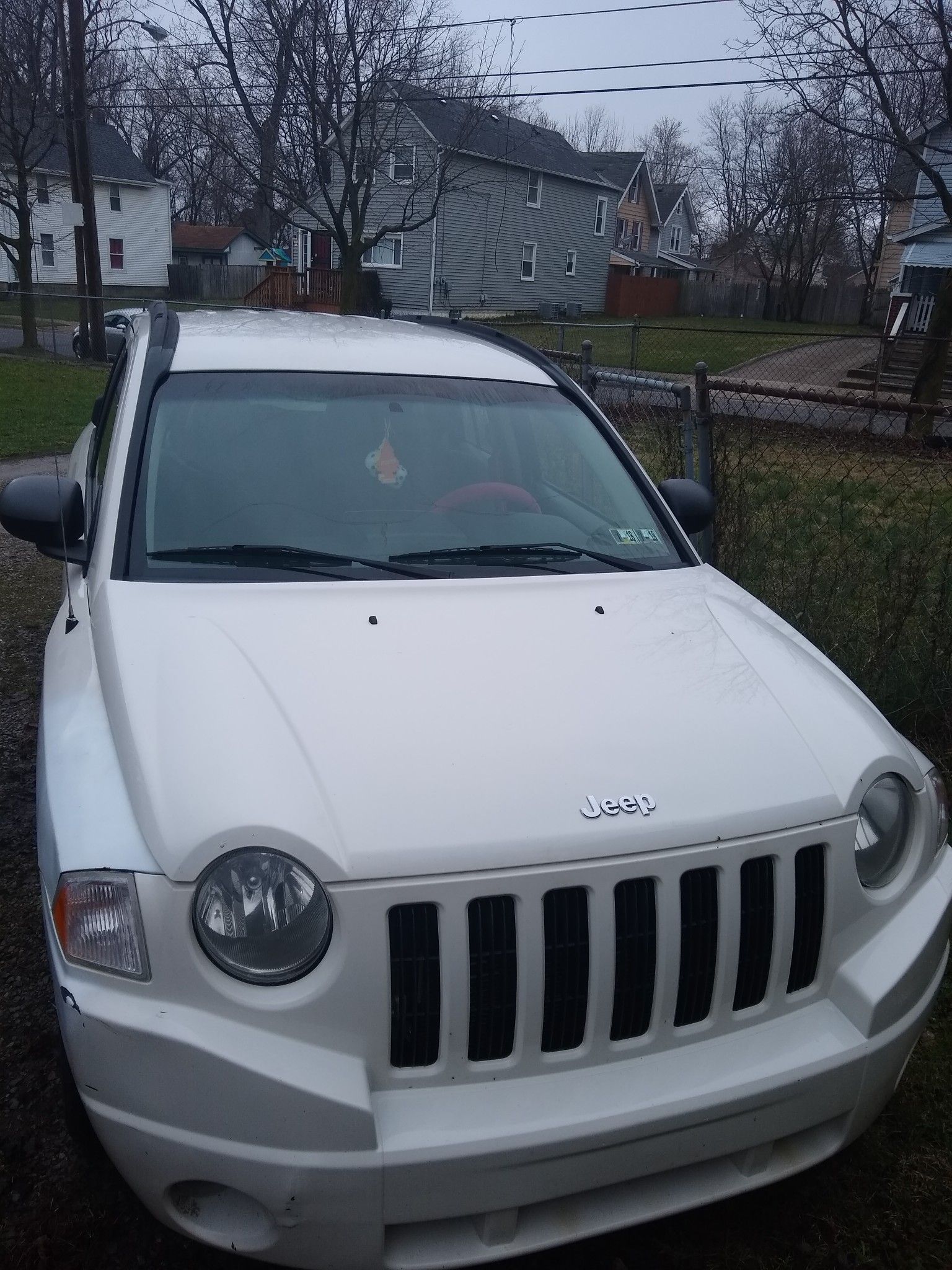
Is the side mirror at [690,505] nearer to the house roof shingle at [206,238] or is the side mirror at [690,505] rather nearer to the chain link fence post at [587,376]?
the chain link fence post at [587,376]

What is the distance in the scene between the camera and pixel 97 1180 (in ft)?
7.82

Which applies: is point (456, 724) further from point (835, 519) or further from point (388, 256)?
point (388, 256)

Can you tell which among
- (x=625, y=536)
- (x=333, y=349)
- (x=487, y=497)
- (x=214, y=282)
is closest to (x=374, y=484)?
(x=487, y=497)

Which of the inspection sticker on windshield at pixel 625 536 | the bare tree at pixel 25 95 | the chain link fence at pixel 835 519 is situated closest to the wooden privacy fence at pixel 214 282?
the bare tree at pixel 25 95

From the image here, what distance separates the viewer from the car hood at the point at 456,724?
1972mm

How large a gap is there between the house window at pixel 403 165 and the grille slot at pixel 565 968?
24.0 m

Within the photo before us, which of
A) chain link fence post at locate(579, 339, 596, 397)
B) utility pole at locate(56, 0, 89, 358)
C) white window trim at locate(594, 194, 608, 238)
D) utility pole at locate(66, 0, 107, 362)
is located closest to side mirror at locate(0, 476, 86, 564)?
chain link fence post at locate(579, 339, 596, 397)

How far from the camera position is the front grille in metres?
1.88

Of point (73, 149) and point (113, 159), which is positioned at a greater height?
point (113, 159)

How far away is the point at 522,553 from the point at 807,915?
4.69 feet

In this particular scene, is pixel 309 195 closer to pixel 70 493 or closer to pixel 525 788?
pixel 70 493

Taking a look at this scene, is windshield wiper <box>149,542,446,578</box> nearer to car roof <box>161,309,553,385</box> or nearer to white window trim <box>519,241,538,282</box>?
car roof <box>161,309,553,385</box>

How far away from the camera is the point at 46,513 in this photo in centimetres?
304

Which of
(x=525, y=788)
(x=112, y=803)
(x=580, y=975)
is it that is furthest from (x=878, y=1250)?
(x=112, y=803)
